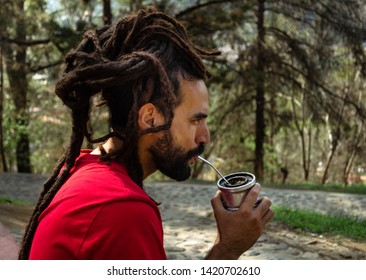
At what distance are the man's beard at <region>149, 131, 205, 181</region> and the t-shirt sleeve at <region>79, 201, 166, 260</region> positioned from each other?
31 centimetres

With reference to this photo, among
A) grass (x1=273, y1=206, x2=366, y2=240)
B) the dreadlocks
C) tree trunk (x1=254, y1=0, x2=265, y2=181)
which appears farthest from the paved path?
tree trunk (x1=254, y1=0, x2=265, y2=181)

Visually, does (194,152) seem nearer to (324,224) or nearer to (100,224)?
(100,224)

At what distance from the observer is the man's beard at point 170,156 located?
4.83 feet

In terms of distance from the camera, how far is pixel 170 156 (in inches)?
58.5

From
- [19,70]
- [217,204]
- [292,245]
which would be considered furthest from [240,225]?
[19,70]

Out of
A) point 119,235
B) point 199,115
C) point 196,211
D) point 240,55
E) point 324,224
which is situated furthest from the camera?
point 240,55

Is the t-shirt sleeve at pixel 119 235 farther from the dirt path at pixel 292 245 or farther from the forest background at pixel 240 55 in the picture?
the forest background at pixel 240 55

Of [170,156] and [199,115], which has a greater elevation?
[199,115]

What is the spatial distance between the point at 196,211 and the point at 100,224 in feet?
22.6

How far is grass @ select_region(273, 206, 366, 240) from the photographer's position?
606 centimetres

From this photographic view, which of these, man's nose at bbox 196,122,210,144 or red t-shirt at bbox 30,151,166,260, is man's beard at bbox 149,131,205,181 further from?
red t-shirt at bbox 30,151,166,260

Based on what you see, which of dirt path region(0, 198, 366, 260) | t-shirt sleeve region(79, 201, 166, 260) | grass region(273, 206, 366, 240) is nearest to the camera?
t-shirt sleeve region(79, 201, 166, 260)
